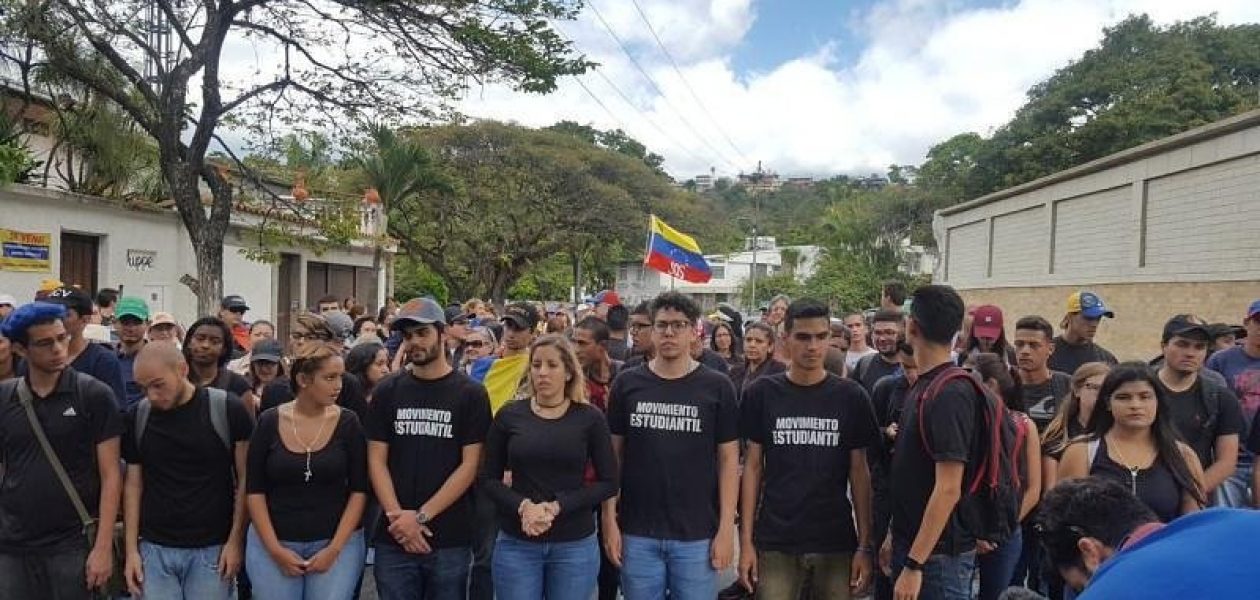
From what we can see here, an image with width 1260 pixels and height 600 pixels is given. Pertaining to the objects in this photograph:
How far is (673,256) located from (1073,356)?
773cm

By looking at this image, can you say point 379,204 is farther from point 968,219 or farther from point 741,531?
point 741,531

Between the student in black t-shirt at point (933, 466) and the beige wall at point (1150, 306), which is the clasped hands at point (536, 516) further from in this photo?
the beige wall at point (1150, 306)

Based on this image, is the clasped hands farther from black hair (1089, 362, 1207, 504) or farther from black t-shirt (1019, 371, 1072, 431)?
black t-shirt (1019, 371, 1072, 431)

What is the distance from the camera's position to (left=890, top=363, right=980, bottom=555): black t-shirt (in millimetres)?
3266

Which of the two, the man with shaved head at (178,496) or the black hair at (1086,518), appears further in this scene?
the man with shaved head at (178,496)

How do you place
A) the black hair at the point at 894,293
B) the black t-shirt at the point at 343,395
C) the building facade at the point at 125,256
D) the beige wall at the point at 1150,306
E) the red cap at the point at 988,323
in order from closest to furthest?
1. the black t-shirt at the point at 343,395
2. the red cap at the point at 988,323
3. the black hair at the point at 894,293
4. the building facade at the point at 125,256
5. the beige wall at the point at 1150,306

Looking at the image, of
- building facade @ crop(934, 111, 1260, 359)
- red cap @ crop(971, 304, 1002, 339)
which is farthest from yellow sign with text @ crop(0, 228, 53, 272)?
building facade @ crop(934, 111, 1260, 359)

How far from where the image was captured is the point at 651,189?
1403 inches

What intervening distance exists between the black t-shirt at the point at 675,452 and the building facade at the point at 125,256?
10.7 meters

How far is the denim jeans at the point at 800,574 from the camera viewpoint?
3.83 meters

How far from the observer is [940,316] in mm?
3381

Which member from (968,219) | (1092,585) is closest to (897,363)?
(1092,585)

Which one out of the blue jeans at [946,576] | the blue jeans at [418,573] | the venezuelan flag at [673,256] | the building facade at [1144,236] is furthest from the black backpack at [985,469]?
the building facade at [1144,236]

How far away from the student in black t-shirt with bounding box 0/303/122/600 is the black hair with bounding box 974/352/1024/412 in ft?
13.5
